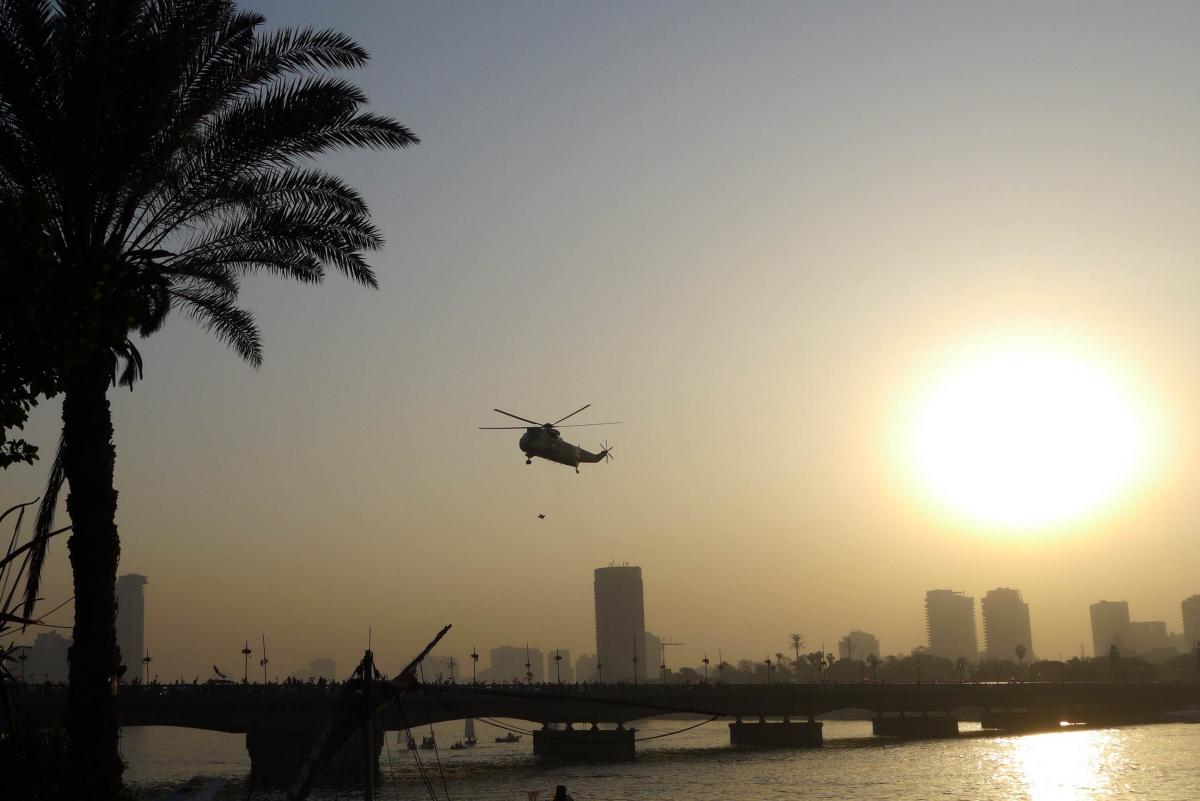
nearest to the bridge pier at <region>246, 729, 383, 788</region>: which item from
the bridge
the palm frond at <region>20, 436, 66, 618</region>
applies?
the bridge

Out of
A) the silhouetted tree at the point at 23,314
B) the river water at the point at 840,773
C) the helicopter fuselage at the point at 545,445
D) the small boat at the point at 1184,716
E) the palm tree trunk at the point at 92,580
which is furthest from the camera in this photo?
the small boat at the point at 1184,716

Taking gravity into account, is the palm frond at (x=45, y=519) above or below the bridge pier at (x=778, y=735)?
above

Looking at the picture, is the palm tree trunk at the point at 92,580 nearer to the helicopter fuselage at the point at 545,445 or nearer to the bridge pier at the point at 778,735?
the helicopter fuselage at the point at 545,445

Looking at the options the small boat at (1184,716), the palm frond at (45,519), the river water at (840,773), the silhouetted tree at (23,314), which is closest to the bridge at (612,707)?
the small boat at (1184,716)

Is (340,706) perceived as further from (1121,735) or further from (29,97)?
(1121,735)

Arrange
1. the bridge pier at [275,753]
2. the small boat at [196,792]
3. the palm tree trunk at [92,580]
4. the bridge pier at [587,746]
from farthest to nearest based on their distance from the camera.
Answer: the bridge pier at [587,746] < the bridge pier at [275,753] < the small boat at [196,792] < the palm tree trunk at [92,580]

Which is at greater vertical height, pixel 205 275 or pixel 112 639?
pixel 205 275

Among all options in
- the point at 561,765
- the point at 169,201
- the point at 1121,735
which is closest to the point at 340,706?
the point at 169,201
